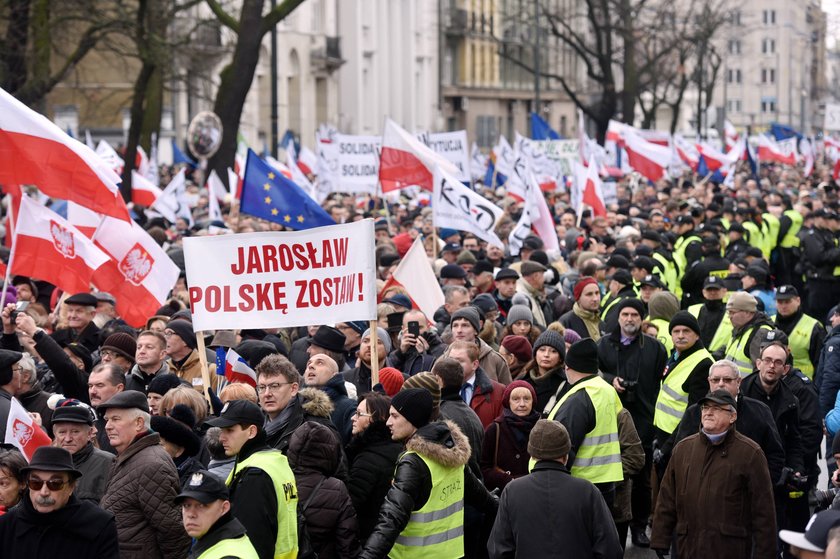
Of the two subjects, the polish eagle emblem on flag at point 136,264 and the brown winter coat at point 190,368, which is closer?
the brown winter coat at point 190,368

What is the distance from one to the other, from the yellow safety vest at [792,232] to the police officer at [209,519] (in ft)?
51.7

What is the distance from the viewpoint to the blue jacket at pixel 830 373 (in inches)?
398

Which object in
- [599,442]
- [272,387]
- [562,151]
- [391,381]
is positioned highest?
[562,151]

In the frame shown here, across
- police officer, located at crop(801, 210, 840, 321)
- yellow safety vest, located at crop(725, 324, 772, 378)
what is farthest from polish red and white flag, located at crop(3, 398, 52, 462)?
police officer, located at crop(801, 210, 840, 321)

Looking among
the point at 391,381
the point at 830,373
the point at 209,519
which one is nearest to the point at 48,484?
the point at 209,519

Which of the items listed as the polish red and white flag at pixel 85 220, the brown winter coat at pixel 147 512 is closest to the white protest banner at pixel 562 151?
the polish red and white flag at pixel 85 220

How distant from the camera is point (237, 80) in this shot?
27.9 meters

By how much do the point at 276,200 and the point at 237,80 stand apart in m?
17.0

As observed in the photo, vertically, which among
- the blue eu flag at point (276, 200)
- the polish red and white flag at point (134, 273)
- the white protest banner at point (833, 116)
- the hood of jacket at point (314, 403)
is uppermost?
the white protest banner at point (833, 116)

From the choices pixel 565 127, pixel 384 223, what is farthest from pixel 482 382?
pixel 565 127

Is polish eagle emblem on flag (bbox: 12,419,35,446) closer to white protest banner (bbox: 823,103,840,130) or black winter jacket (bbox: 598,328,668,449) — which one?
black winter jacket (bbox: 598,328,668,449)

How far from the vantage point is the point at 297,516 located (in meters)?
6.40

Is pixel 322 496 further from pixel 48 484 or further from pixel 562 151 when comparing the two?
pixel 562 151

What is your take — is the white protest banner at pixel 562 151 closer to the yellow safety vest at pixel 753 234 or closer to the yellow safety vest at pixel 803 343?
the yellow safety vest at pixel 753 234
